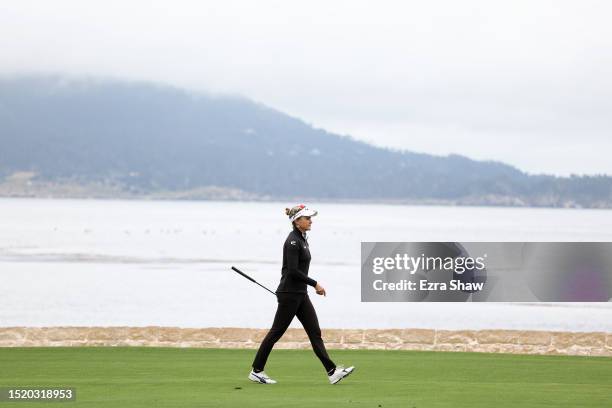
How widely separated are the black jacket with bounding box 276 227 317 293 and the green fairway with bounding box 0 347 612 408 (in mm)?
1088

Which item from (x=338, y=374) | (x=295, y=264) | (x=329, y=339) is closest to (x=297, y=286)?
(x=295, y=264)

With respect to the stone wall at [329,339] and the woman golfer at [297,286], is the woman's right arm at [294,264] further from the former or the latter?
the stone wall at [329,339]

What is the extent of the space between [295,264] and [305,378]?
6.50 ft

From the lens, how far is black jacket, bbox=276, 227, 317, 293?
38.8 ft

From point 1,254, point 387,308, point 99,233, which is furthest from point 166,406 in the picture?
point 99,233

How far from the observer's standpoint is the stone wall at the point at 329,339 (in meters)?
16.4

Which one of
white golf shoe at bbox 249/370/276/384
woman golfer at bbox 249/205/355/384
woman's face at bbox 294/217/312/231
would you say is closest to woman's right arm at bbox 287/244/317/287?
woman golfer at bbox 249/205/355/384

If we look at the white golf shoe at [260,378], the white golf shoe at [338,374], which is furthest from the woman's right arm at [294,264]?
the white golf shoe at [260,378]

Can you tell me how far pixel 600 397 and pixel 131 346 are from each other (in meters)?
7.31

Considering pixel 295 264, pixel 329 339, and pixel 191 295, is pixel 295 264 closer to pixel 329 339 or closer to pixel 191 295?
pixel 329 339

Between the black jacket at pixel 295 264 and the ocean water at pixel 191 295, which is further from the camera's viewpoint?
the ocean water at pixel 191 295

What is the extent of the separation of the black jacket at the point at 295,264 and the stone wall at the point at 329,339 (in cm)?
451

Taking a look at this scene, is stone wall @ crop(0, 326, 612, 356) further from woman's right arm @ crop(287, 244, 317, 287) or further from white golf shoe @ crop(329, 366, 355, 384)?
woman's right arm @ crop(287, 244, 317, 287)

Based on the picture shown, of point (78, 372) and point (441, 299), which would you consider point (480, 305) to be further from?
point (78, 372)
